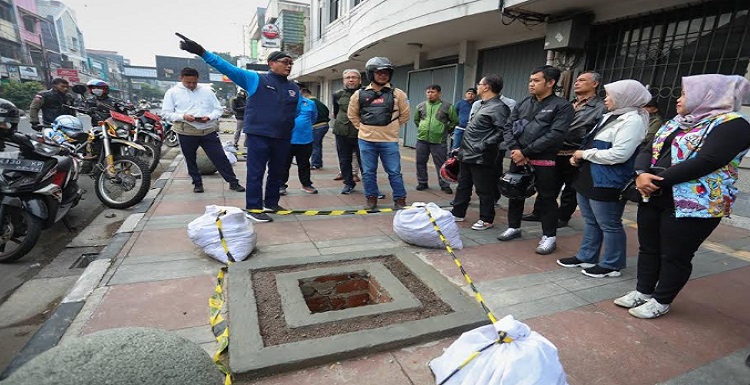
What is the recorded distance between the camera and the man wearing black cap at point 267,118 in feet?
13.4

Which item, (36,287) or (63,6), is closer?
(36,287)

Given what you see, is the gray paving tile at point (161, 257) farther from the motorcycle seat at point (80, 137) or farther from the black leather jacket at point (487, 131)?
the motorcycle seat at point (80, 137)

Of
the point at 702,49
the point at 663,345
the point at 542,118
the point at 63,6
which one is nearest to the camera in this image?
the point at 663,345

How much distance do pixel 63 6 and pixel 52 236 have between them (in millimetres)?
73185

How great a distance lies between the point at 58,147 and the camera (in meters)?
4.41

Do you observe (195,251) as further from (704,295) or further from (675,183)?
(704,295)

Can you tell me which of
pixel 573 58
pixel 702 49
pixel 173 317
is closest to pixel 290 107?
pixel 173 317

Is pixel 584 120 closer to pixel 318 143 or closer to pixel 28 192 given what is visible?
pixel 318 143

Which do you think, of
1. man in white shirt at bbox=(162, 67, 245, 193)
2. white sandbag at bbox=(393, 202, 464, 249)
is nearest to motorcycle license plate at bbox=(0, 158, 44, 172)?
man in white shirt at bbox=(162, 67, 245, 193)

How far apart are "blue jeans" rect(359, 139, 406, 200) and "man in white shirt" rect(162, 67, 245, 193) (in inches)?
89.9

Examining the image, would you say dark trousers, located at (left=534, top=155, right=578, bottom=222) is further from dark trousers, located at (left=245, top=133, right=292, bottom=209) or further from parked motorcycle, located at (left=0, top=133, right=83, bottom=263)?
parked motorcycle, located at (left=0, top=133, right=83, bottom=263)

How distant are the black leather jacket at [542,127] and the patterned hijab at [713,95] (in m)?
1.07

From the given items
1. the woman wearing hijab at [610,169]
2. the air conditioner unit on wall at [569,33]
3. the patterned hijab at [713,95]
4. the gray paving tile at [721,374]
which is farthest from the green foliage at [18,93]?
the gray paving tile at [721,374]

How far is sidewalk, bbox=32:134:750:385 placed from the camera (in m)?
2.05
